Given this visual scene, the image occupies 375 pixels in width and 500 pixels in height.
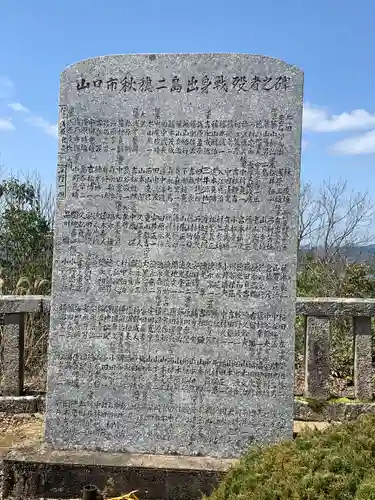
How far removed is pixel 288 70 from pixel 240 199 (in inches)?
39.6

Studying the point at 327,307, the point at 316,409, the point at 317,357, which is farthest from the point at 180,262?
the point at 316,409

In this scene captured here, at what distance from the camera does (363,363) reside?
5242 millimetres

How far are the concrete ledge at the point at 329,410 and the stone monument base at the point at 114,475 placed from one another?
49.8 inches

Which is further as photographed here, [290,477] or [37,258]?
[37,258]

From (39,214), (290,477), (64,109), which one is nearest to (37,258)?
(39,214)

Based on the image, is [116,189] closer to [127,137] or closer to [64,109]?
[127,137]

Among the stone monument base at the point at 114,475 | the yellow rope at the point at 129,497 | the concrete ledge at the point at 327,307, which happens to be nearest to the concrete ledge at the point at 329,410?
the concrete ledge at the point at 327,307

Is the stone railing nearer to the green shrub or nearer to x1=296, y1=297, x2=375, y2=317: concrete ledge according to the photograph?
x1=296, y1=297, x2=375, y2=317: concrete ledge

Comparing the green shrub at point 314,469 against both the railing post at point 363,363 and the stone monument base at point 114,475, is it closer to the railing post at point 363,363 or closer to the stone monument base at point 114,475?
the stone monument base at point 114,475

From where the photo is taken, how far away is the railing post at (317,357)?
205 inches

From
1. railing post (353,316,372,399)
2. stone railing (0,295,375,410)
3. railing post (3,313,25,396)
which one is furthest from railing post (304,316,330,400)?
railing post (3,313,25,396)

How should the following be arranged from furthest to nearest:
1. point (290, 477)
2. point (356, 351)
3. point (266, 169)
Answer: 1. point (356, 351)
2. point (266, 169)
3. point (290, 477)

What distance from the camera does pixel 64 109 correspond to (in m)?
4.37

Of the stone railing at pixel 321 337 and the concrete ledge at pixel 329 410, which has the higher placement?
the stone railing at pixel 321 337
